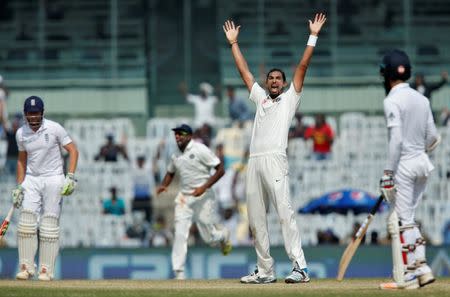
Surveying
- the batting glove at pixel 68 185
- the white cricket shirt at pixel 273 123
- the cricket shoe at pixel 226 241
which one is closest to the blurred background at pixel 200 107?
the cricket shoe at pixel 226 241

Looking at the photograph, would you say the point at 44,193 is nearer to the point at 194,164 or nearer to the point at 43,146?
the point at 43,146

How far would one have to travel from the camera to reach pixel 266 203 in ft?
42.5

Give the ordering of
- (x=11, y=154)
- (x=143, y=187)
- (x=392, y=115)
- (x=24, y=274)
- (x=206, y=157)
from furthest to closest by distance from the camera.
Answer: (x=11, y=154) → (x=143, y=187) → (x=206, y=157) → (x=24, y=274) → (x=392, y=115)

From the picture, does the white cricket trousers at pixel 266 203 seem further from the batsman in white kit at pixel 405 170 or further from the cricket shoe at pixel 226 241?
the cricket shoe at pixel 226 241

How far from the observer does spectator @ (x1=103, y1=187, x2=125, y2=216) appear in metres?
23.4

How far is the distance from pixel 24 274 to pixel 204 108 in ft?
36.2

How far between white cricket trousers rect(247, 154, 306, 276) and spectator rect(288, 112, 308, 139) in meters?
11.1

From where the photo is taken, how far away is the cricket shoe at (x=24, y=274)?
1442cm

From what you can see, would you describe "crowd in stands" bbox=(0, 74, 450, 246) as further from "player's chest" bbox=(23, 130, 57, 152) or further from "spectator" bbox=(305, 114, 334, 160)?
"player's chest" bbox=(23, 130, 57, 152)

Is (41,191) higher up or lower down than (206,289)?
higher up

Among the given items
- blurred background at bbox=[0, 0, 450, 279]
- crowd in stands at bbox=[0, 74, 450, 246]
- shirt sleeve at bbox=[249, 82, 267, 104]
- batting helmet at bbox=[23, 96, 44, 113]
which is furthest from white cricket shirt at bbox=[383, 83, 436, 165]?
crowd in stands at bbox=[0, 74, 450, 246]

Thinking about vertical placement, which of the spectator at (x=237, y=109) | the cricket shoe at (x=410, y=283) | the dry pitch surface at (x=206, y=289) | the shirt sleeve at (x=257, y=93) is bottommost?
the dry pitch surface at (x=206, y=289)

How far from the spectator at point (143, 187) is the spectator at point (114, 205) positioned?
20 centimetres

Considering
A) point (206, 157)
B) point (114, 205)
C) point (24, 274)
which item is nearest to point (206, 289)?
point (24, 274)
